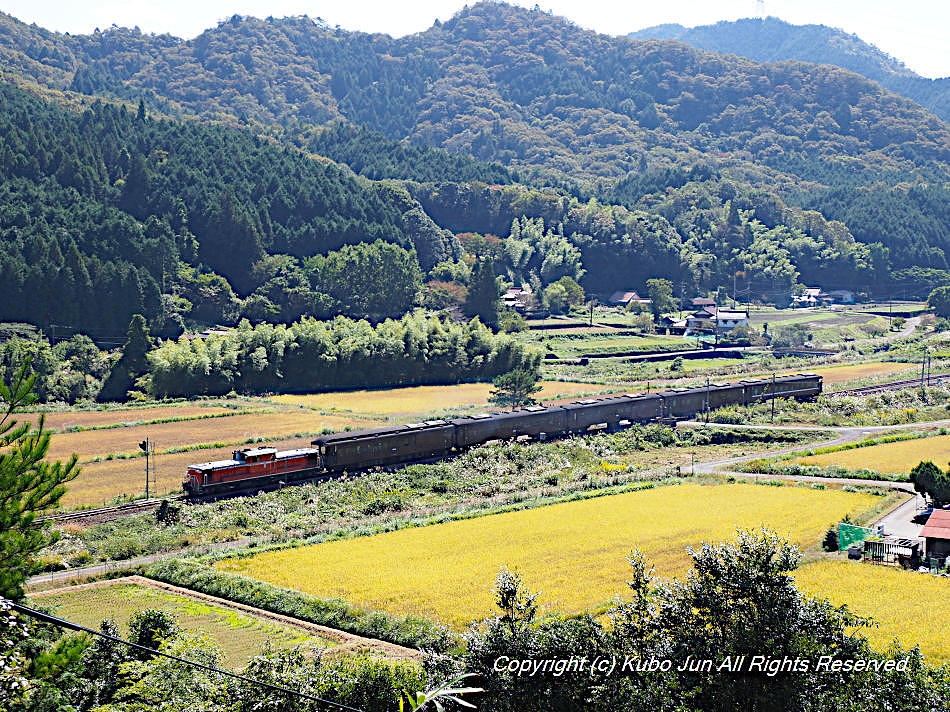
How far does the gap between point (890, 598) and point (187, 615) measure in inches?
760

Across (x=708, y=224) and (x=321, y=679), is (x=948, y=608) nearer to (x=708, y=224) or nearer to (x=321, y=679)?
(x=321, y=679)

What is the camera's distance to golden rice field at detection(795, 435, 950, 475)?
4991cm

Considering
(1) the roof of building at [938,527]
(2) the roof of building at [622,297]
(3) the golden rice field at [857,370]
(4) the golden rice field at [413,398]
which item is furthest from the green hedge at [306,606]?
(2) the roof of building at [622,297]

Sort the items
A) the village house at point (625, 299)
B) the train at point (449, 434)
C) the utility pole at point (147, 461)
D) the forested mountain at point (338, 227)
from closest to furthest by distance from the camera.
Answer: the train at point (449, 434)
the utility pole at point (147, 461)
the forested mountain at point (338, 227)
the village house at point (625, 299)

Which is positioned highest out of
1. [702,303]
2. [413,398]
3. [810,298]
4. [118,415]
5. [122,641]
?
[122,641]

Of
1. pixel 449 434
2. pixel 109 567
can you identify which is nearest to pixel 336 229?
pixel 449 434

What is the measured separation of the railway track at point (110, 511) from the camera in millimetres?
38431

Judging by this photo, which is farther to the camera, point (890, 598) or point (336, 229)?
point (336, 229)

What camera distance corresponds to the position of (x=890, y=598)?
2848 cm

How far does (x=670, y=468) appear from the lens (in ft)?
167

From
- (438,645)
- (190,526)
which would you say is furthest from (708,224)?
(438,645)

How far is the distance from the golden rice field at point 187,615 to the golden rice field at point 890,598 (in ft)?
45.9

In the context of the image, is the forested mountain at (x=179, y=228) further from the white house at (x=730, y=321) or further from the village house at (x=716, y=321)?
the white house at (x=730, y=321)

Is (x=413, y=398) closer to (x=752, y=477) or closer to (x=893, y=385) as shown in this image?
(x=752, y=477)
